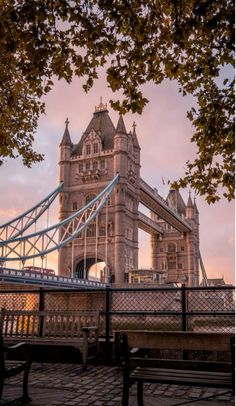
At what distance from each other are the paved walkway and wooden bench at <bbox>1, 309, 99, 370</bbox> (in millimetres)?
469

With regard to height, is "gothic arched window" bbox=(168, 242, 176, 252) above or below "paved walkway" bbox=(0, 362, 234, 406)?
Result: above

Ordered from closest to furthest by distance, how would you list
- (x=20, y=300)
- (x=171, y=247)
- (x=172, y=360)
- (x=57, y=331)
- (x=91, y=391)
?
(x=172, y=360)
(x=91, y=391)
(x=57, y=331)
(x=20, y=300)
(x=171, y=247)

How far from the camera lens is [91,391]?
4.52 metres

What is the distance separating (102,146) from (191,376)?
45.1 meters

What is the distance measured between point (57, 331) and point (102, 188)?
127ft

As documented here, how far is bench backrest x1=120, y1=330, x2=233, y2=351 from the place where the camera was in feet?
11.0

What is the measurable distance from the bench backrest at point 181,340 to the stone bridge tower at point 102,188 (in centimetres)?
3614

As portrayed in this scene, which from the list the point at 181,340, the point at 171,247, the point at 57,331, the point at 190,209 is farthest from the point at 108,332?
the point at 190,209

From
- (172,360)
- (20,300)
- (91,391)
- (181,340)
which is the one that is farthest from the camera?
(20,300)

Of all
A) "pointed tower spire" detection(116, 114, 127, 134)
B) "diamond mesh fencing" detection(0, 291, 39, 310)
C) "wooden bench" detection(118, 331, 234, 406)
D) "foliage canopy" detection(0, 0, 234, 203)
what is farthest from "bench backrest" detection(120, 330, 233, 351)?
"pointed tower spire" detection(116, 114, 127, 134)

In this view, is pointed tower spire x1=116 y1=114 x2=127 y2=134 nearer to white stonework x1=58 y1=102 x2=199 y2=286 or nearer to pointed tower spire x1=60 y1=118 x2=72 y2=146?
white stonework x1=58 y1=102 x2=199 y2=286

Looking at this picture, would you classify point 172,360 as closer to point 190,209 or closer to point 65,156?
point 65,156

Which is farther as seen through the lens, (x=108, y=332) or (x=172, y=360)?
(x=108, y=332)

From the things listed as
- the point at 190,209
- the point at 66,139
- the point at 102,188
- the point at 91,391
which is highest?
the point at 66,139
